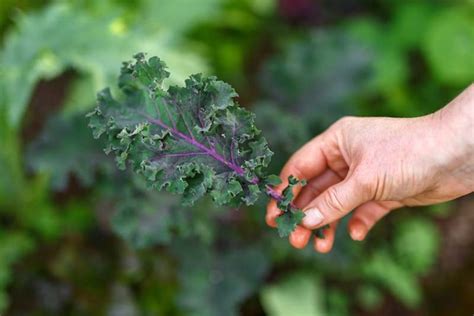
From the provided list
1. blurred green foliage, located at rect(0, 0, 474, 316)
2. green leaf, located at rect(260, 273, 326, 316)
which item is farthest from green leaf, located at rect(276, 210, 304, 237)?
green leaf, located at rect(260, 273, 326, 316)

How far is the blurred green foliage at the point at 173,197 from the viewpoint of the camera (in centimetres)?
276

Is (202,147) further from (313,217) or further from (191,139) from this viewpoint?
(313,217)

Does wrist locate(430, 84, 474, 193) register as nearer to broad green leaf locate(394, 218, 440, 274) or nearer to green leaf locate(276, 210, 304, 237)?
green leaf locate(276, 210, 304, 237)

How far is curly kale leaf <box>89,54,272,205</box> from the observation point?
1.68 m

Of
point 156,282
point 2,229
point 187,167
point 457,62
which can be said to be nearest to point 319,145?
point 187,167

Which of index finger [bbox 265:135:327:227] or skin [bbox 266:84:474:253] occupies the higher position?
index finger [bbox 265:135:327:227]

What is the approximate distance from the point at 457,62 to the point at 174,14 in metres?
1.79

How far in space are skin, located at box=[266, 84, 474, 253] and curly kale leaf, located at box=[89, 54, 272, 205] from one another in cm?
26

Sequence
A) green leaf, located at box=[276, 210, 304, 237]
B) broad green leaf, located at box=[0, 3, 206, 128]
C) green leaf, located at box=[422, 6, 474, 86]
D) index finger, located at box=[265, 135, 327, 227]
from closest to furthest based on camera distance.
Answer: green leaf, located at box=[276, 210, 304, 237], index finger, located at box=[265, 135, 327, 227], broad green leaf, located at box=[0, 3, 206, 128], green leaf, located at box=[422, 6, 474, 86]

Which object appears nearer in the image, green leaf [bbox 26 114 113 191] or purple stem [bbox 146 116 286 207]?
purple stem [bbox 146 116 286 207]

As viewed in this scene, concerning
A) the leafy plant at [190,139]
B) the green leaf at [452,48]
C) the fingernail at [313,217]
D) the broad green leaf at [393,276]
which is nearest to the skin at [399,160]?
the fingernail at [313,217]

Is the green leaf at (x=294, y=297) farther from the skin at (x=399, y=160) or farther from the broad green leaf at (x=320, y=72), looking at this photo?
the skin at (x=399, y=160)

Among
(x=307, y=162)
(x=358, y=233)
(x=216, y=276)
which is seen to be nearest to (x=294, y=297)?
(x=216, y=276)

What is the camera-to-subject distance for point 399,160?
5.90 feet
